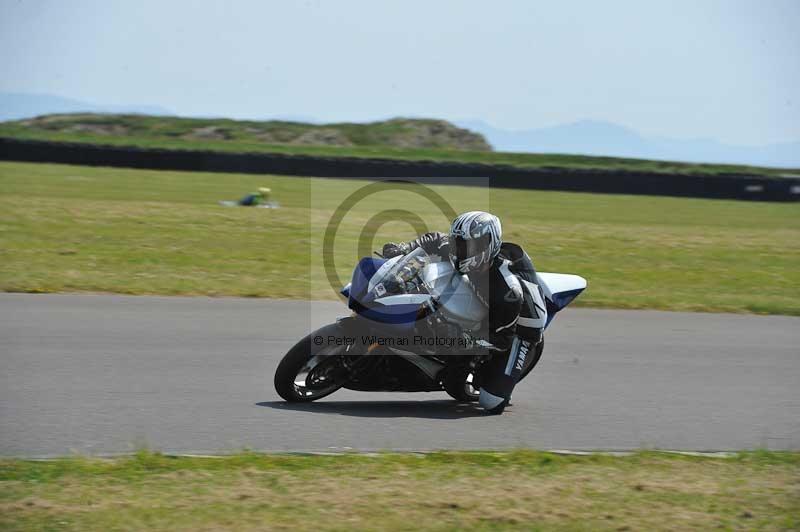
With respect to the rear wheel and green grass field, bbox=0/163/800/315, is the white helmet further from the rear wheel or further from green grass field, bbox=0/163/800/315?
green grass field, bbox=0/163/800/315

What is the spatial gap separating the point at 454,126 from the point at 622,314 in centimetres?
4152

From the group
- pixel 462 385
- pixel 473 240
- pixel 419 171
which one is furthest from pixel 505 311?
pixel 419 171

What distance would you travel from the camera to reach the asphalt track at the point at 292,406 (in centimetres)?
590

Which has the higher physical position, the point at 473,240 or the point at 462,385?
the point at 473,240

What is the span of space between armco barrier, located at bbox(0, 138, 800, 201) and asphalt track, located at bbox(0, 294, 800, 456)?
2112 cm

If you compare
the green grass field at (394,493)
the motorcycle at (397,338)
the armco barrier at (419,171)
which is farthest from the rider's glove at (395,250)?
the armco barrier at (419,171)

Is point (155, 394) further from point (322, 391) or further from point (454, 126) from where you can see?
point (454, 126)

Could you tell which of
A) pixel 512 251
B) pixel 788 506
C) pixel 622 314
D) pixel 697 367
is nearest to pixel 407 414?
pixel 512 251

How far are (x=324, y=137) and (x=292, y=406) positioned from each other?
40204 millimetres

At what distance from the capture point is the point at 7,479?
15.4 feet

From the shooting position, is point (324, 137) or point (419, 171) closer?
point (419, 171)

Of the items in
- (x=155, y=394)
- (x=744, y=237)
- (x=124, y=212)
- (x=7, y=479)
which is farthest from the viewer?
(x=744, y=237)

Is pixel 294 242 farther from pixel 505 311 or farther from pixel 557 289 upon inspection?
pixel 505 311

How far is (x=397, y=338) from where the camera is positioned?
641 cm
